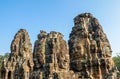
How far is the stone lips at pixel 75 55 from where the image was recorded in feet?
101

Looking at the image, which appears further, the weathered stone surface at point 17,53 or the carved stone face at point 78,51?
the weathered stone surface at point 17,53

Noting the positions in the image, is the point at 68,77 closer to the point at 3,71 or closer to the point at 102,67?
the point at 102,67

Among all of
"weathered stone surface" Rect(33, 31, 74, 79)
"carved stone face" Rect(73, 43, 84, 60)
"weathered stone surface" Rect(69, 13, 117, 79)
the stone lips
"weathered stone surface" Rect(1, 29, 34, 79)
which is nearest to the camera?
"weathered stone surface" Rect(33, 31, 74, 79)

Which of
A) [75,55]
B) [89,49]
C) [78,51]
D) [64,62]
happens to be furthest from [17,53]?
[64,62]

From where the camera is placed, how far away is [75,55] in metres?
35.8

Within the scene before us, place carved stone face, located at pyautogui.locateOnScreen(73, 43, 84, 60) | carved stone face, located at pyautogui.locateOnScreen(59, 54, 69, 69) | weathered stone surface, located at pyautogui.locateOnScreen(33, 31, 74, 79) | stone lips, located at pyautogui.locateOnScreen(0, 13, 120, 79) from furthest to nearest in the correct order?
carved stone face, located at pyautogui.locateOnScreen(73, 43, 84, 60), carved stone face, located at pyautogui.locateOnScreen(59, 54, 69, 69), stone lips, located at pyautogui.locateOnScreen(0, 13, 120, 79), weathered stone surface, located at pyautogui.locateOnScreen(33, 31, 74, 79)

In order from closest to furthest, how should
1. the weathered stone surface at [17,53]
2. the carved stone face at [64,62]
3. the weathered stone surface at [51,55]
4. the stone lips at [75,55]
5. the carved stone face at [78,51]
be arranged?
the weathered stone surface at [51,55] → the stone lips at [75,55] → the carved stone face at [64,62] → the carved stone face at [78,51] → the weathered stone surface at [17,53]

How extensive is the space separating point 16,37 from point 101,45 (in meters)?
15.2

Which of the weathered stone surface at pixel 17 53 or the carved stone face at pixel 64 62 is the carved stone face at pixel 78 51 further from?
the weathered stone surface at pixel 17 53

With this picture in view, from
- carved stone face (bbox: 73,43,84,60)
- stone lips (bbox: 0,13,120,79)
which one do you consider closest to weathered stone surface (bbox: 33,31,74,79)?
stone lips (bbox: 0,13,120,79)

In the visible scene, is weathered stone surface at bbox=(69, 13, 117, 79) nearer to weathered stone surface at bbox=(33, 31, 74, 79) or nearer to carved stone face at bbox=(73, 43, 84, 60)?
carved stone face at bbox=(73, 43, 84, 60)

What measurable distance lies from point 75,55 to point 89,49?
6.62ft

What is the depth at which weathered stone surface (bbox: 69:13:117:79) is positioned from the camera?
33.8 meters

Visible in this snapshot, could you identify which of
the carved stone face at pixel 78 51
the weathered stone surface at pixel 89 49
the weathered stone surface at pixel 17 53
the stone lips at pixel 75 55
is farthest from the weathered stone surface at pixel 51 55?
the weathered stone surface at pixel 17 53
